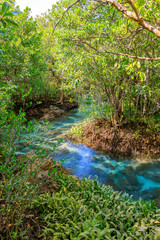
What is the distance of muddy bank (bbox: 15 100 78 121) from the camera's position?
1452 cm

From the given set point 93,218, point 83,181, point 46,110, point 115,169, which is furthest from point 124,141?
point 46,110

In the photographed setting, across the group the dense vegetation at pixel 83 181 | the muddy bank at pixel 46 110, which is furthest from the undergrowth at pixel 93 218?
the muddy bank at pixel 46 110

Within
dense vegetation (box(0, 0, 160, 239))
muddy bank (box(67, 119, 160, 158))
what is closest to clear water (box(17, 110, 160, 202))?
muddy bank (box(67, 119, 160, 158))

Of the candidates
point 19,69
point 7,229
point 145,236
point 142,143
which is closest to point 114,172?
point 142,143

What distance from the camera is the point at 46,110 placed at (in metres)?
16.1

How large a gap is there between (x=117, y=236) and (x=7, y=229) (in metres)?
1.64

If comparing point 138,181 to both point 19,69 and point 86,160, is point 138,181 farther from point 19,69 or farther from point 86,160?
point 19,69

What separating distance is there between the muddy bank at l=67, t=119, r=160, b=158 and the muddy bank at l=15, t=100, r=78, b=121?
620cm

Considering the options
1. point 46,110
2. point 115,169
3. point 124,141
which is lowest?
point 115,169

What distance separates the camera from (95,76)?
7895 mm

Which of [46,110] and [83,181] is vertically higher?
[46,110]

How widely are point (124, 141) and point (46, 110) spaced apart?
31.5 feet

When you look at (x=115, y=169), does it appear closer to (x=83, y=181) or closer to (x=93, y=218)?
(x=83, y=181)

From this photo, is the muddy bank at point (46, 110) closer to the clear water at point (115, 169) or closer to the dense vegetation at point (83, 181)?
the clear water at point (115, 169)
